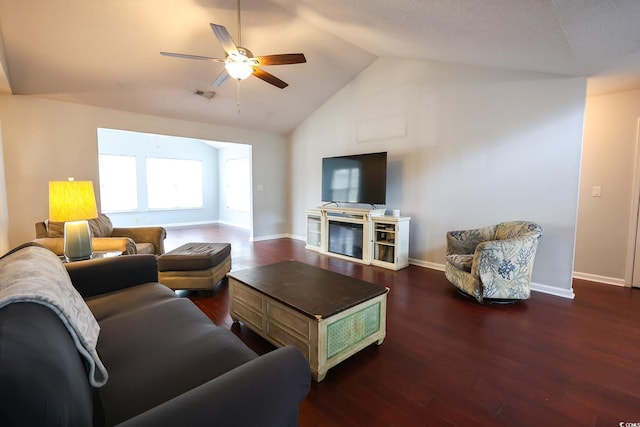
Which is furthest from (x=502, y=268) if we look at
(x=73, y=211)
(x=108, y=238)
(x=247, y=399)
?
(x=108, y=238)

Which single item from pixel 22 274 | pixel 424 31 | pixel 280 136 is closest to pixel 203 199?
pixel 280 136

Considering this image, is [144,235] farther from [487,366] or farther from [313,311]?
[487,366]

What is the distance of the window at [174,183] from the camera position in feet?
24.7

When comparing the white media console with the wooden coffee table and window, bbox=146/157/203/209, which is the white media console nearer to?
the wooden coffee table

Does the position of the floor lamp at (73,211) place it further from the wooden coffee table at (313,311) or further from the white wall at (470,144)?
the white wall at (470,144)

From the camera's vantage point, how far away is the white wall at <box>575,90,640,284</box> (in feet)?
10.6

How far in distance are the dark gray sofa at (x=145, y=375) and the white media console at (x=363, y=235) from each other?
10.0ft

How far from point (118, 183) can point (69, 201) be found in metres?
5.70

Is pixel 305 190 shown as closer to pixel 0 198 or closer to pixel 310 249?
pixel 310 249

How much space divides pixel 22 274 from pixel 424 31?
Answer: 11.1 feet

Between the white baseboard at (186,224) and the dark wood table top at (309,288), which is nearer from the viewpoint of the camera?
the dark wood table top at (309,288)

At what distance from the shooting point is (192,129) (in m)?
5.12

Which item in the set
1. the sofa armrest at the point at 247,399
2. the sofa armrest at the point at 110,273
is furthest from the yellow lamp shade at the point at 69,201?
the sofa armrest at the point at 247,399

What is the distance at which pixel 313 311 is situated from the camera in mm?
1703
